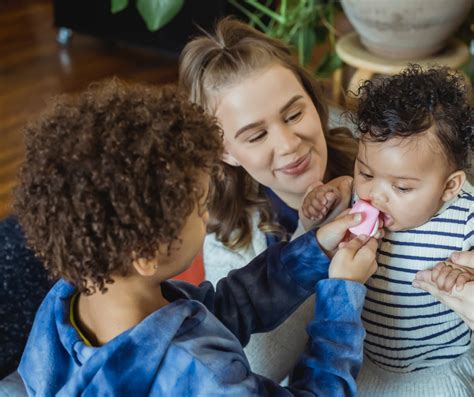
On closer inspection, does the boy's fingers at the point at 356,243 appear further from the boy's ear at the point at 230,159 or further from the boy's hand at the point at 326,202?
the boy's ear at the point at 230,159

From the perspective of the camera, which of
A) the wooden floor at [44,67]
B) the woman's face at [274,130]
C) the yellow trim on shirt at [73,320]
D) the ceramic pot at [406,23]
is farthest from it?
the wooden floor at [44,67]

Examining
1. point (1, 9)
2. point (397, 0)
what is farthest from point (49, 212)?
point (1, 9)

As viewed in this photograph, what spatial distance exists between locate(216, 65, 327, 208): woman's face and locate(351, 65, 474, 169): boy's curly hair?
0.27 m

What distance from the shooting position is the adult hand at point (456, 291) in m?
0.94

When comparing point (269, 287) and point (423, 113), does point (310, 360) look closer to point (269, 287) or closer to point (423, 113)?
point (269, 287)

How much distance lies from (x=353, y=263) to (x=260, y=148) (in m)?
0.39

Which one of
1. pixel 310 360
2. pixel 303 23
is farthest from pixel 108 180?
pixel 303 23

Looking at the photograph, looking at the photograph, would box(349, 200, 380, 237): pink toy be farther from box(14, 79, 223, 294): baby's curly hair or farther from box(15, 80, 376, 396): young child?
box(14, 79, 223, 294): baby's curly hair

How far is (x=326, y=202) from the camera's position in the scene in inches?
44.6

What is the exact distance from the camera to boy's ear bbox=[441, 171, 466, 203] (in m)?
0.97

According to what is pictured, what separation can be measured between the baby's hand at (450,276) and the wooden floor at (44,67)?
87.7 inches

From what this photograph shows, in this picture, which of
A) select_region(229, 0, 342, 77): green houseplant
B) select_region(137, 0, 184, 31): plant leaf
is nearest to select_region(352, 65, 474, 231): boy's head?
select_region(137, 0, 184, 31): plant leaf

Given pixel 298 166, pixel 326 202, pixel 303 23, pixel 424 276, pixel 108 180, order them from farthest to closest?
pixel 303 23, pixel 298 166, pixel 326 202, pixel 424 276, pixel 108 180

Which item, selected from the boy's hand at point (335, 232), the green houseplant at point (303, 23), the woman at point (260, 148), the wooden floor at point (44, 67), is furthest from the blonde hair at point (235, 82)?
the wooden floor at point (44, 67)
